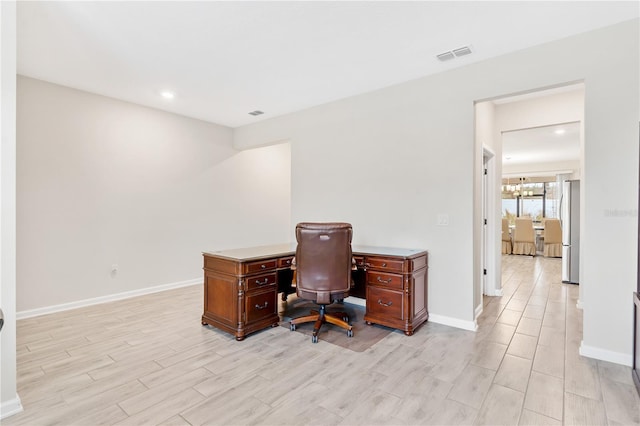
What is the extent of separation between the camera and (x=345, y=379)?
2.26 m

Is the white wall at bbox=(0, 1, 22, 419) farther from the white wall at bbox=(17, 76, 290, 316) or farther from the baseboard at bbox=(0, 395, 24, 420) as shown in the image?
the white wall at bbox=(17, 76, 290, 316)

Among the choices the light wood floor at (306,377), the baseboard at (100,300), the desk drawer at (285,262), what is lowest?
the light wood floor at (306,377)

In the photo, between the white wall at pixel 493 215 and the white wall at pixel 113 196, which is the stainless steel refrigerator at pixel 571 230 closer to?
the white wall at pixel 493 215

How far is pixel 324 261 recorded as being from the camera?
9.78 feet

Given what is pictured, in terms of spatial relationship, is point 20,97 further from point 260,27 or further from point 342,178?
point 342,178

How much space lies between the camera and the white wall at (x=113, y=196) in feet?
12.0

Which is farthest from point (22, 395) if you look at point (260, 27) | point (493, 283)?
Answer: point (493, 283)

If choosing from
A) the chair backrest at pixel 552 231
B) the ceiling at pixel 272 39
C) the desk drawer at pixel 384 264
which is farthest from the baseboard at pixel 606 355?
the chair backrest at pixel 552 231

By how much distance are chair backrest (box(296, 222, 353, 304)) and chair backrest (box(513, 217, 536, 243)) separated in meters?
7.49

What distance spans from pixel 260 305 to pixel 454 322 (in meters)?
2.08

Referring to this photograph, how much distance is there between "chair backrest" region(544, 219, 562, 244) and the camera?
26.1ft

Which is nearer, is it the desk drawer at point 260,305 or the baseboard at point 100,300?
the desk drawer at point 260,305

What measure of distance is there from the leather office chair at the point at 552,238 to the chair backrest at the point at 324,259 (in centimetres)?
753

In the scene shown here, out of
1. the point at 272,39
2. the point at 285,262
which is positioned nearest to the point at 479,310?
the point at 285,262
